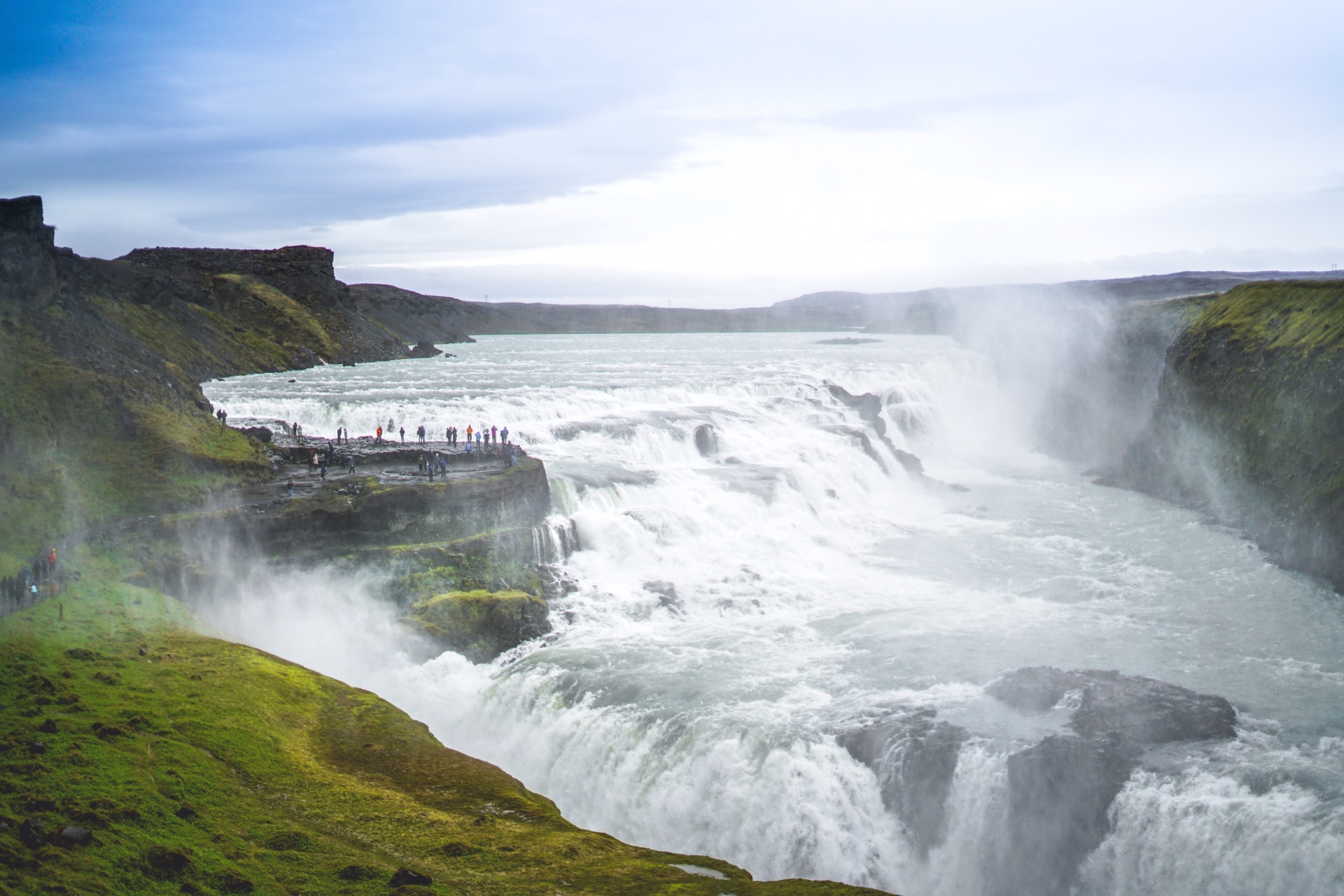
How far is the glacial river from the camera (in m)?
17.8

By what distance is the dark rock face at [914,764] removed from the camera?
1842 centimetres

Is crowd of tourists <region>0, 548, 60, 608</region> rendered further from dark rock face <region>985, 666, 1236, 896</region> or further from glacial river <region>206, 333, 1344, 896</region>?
dark rock face <region>985, 666, 1236, 896</region>

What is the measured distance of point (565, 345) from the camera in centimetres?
14775

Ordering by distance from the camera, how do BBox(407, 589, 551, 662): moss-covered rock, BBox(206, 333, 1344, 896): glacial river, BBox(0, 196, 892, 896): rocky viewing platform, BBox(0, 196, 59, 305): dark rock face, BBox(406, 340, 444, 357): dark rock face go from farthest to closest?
1. BBox(406, 340, 444, 357): dark rock face
2. BBox(0, 196, 59, 305): dark rock face
3. BBox(407, 589, 551, 662): moss-covered rock
4. BBox(206, 333, 1344, 896): glacial river
5. BBox(0, 196, 892, 896): rocky viewing platform

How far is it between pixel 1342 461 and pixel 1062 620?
1359cm

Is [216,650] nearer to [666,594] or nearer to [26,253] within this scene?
[666,594]

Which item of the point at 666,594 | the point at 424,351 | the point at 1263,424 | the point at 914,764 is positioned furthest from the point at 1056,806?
the point at 424,351

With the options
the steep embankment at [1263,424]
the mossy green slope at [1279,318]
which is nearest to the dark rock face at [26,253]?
the steep embankment at [1263,424]

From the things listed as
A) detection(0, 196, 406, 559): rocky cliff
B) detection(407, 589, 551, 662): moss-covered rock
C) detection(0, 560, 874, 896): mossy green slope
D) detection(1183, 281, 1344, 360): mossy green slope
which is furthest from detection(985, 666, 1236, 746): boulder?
detection(0, 196, 406, 559): rocky cliff

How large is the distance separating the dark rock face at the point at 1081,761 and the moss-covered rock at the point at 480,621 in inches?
547

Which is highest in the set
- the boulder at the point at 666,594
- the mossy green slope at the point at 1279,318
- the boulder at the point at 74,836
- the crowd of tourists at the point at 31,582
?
the mossy green slope at the point at 1279,318

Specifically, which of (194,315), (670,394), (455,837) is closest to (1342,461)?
(455,837)

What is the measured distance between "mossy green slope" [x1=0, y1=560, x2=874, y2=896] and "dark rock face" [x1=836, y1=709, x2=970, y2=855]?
15.1 feet

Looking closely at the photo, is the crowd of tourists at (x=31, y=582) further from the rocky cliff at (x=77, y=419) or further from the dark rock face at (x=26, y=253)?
the dark rock face at (x=26, y=253)
